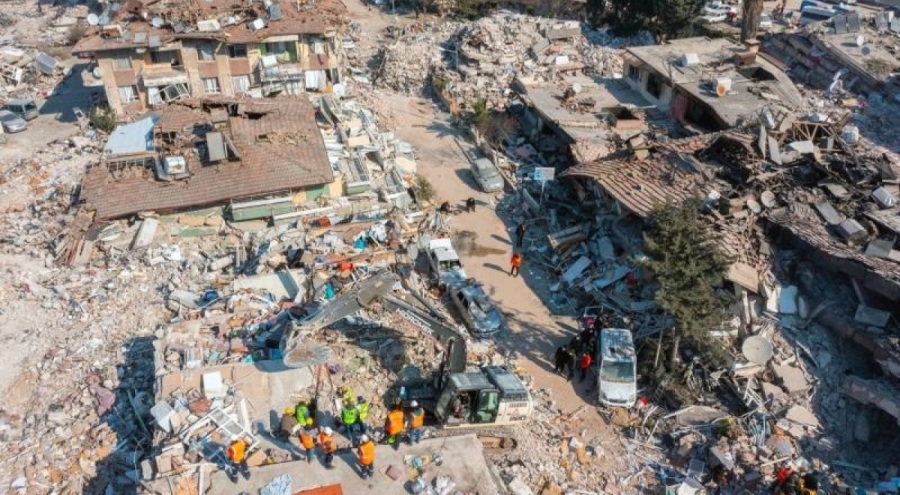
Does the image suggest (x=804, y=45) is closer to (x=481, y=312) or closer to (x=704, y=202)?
(x=704, y=202)

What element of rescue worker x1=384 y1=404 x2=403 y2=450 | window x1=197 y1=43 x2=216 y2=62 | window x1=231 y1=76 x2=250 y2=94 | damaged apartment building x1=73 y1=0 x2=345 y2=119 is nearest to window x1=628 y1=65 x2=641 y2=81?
damaged apartment building x1=73 y1=0 x2=345 y2=119

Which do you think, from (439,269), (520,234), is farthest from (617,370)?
(520,234)

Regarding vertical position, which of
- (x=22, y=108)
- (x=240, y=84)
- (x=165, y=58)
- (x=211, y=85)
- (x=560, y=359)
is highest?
(x=165, y=58)

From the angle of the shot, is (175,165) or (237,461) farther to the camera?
(175,165)

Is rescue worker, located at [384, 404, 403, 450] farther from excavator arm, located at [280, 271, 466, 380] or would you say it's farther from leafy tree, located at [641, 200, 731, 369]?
leafy tree, located at [641, 200, 731, 369]

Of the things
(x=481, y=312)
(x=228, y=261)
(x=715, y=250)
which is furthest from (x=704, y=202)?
(x=228, y=261)

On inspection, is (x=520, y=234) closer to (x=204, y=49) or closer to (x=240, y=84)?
(x=240, y=84)
